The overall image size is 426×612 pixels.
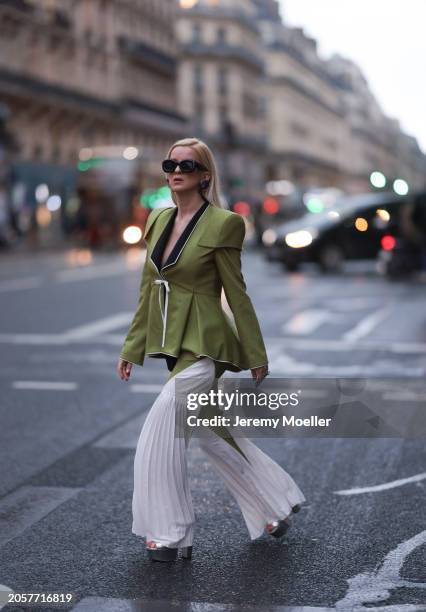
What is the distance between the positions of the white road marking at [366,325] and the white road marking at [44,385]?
4.40 m

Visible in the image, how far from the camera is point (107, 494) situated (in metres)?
6.20

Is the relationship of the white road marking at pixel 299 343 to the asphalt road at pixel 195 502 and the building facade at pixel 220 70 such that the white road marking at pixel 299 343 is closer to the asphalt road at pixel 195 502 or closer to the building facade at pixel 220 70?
the asphalt road at pixel 195 502

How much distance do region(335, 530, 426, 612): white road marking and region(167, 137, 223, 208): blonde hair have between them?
4.97 ft

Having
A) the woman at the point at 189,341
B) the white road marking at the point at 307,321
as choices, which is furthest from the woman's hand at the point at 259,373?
the white road marking at the point at 307,321

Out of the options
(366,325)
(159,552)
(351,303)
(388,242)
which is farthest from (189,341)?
(388,242)

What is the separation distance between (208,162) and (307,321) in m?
11.3

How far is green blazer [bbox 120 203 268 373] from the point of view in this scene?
487 centimetres

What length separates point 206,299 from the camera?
16.2 feet

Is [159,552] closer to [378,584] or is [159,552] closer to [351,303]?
[378,584]

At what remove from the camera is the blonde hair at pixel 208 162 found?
193 inches

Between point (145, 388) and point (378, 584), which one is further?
point (145, 388)

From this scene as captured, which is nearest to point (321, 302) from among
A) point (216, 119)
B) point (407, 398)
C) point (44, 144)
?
point (407, 398)

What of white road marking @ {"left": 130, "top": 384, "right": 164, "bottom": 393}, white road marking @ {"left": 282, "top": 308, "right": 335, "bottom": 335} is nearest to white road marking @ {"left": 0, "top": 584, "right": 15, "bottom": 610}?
white road marking @ {"left": 130, "top": 384, "right": 164, "bottom": 393}

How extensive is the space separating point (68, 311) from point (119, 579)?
1294 centimetres
